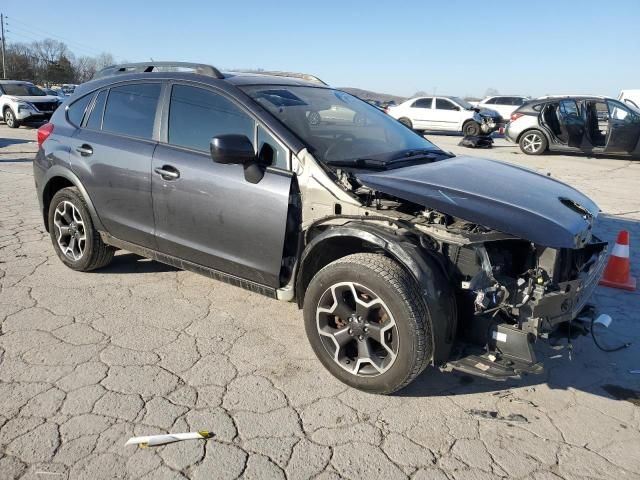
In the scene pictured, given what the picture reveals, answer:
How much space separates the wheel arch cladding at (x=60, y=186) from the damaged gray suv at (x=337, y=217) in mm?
23

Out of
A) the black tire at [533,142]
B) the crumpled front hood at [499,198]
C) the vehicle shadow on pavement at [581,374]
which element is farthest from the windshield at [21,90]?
the vehicle shadow on pavement at [581,374]

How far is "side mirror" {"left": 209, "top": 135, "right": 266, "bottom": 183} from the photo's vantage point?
10.2 ft

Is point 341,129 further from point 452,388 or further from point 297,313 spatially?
point 452,388

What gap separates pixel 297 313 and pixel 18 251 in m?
3.18

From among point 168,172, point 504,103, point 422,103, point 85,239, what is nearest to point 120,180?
point 168,172

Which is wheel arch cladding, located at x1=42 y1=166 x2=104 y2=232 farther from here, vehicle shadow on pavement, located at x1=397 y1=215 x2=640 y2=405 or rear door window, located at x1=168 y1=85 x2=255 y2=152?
vehicle shadow on pavement, located at x1=397 y1=215 x2=640 y2=405

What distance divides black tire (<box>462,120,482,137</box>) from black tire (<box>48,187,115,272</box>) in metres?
18.4

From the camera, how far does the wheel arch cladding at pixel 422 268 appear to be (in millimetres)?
2707

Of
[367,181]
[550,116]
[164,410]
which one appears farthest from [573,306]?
[550,116]

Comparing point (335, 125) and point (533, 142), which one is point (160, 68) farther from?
point (533, 142)

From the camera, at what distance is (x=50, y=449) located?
8.05 ft

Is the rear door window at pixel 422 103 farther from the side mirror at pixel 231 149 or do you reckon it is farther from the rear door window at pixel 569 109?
the side mirror at pixel 231 149

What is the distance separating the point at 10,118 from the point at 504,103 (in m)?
23.1

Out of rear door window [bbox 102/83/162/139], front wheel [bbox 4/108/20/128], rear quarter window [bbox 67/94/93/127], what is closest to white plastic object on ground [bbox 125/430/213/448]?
rear door window [bbox 102/83/162/139]
